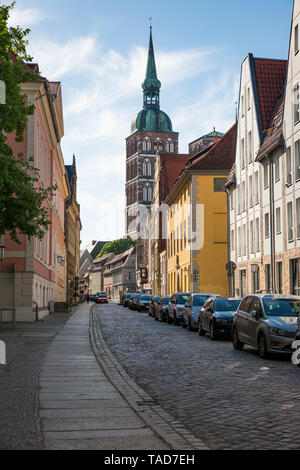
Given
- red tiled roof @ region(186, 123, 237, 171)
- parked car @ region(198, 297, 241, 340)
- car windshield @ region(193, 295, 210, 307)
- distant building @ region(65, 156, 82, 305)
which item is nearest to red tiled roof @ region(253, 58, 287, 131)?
red tiled roof @ region(186, 123, 237, 171)

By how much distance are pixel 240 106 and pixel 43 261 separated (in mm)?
16698

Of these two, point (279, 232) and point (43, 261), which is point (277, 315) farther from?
point (43, 261)

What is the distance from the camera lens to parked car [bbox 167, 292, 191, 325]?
105 feet

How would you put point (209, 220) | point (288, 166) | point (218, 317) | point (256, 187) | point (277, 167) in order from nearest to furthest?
point (218, 317) < point (288, 166) < point (277, 167) < point (256, 187) < point (209, 220)

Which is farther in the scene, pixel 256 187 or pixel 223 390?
pixel 256 187

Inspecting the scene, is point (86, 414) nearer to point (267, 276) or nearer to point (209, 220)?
point (267, 276)

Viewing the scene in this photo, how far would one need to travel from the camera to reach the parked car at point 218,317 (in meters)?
21.9

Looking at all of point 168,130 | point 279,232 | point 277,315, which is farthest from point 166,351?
point 168,130

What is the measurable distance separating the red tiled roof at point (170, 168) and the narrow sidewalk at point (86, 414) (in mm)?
67835

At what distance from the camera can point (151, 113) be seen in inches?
6457

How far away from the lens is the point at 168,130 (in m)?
166

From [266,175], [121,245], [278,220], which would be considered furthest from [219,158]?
[121,245]

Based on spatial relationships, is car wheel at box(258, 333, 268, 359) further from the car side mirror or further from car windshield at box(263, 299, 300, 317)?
car windshield at box(263, 299, 300, 317)

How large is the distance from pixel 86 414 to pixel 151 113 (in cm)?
15901
